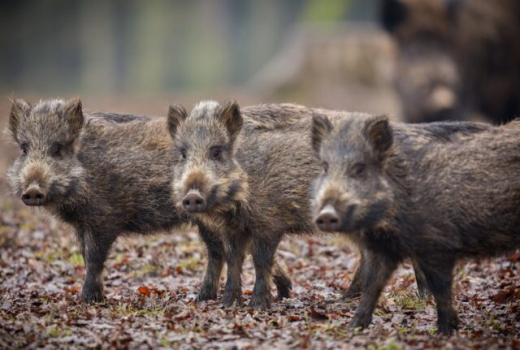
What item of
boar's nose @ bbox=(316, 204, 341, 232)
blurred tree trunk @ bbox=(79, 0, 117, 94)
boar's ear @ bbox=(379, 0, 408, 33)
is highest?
blurred tree trunk @ bbox=(79, 0, 117, 94)

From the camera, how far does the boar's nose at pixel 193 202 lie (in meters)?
8.34

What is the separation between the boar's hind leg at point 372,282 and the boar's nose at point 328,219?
78cm

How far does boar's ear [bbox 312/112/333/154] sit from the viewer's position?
7927mm

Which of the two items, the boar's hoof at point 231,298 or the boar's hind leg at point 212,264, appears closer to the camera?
the boar's hoof at point 231,298

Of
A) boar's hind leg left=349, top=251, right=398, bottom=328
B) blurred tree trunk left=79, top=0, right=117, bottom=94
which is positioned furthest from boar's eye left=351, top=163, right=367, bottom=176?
blurred tree trunk left=79, top=0, right=117, bottom=94

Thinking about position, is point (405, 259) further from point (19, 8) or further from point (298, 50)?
point (19, 8)

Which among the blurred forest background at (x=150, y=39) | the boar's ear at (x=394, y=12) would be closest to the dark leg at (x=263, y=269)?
the boar's ear at (x=394, y=12)

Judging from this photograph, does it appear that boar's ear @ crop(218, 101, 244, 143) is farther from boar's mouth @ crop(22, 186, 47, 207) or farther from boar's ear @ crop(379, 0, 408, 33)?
boar's ear @ crop(379, 0, 408, 33)

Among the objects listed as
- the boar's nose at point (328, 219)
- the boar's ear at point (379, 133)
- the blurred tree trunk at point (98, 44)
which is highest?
the blurred tree trunk at point (98, 44)

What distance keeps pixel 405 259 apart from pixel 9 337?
3421 mm

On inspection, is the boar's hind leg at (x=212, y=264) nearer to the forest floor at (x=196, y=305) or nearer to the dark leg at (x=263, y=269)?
the forest floor at (x=196, y=305)

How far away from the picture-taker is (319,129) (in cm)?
806

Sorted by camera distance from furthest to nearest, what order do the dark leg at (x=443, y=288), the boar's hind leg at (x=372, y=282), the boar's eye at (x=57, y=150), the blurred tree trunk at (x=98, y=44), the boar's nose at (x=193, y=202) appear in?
the blurred tree trunk at (x=98, y=44), the boar's eye at (x=57, y=150), the boar's nose at (x=193, y=202), the boar's hind leg at (x=372, y=282), the dark leg at (x=443, y=288)

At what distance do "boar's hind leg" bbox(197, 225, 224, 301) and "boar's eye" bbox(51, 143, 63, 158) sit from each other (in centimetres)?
168
